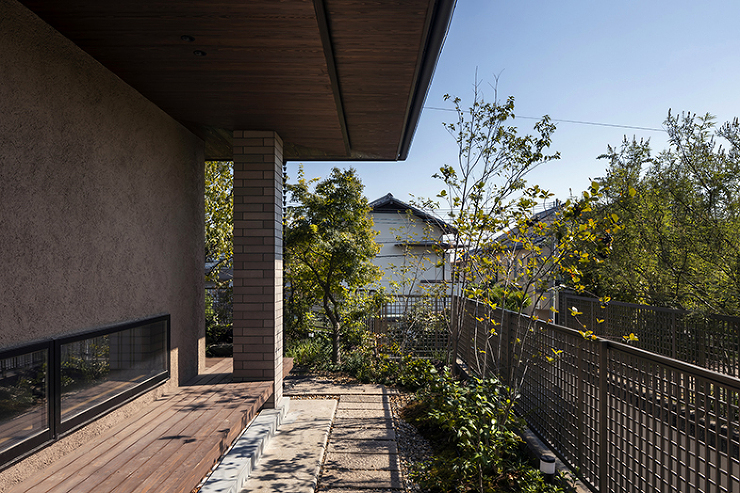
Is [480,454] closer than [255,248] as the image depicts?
Yes

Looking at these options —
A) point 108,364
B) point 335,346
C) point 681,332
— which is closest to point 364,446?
point 108,364

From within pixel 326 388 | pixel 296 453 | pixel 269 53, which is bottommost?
pixel 326 388

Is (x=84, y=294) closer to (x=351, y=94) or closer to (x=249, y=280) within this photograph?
(x=249, y=280)

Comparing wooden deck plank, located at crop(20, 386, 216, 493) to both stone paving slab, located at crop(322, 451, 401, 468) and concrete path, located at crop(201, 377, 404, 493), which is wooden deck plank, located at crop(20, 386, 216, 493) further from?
stone paving slab, located at crop(322, 451, 401, 468)

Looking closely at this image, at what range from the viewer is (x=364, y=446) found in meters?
3.90

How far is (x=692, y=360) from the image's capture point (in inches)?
176

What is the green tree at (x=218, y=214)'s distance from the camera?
686 cm

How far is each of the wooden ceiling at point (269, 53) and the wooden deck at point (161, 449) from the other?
2302 millimetres

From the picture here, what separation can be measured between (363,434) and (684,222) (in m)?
3.95

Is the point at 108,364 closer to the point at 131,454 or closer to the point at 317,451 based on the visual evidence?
the point at 131,454

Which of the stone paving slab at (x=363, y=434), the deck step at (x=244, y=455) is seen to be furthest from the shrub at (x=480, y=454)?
Result: the deck step at (x=244, y=455)

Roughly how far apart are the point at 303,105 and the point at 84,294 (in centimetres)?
203

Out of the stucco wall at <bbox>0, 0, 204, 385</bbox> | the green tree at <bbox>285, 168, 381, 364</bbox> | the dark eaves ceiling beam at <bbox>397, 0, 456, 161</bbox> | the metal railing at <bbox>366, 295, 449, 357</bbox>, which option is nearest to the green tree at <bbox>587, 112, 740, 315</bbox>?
the dark eaves ceiling beam at <bbox>397, 0, 456, 161</bbox>

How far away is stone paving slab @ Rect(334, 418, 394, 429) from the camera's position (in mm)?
4387
